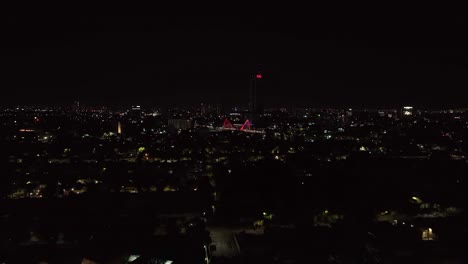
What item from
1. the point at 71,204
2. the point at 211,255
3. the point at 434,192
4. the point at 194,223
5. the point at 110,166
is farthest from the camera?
the point at 110,166

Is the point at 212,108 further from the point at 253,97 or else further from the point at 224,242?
the point at 224,242

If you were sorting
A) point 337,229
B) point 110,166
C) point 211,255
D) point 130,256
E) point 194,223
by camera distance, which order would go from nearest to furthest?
point 130,256, point 211,255, point 337,229, point 194,223, point 110,166

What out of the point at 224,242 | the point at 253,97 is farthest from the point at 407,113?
the point at 224,242

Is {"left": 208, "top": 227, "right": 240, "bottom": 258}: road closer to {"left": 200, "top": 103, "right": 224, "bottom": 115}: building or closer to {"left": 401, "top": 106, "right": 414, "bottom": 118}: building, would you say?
{"left": 401, "top": 106, "right": 414, "bottom": 118}: building

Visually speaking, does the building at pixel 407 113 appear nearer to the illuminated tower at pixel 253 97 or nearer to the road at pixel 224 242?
the illuminated tower at pixel 253 97

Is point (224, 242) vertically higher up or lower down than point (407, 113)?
lower down

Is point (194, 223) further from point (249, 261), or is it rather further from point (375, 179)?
point (375, 179)

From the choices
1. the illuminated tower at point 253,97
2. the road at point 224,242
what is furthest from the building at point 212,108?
the road at point 224,242

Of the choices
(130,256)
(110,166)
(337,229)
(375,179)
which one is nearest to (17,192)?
(110,166)

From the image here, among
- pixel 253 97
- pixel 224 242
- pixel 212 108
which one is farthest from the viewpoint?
pixel 212 108
